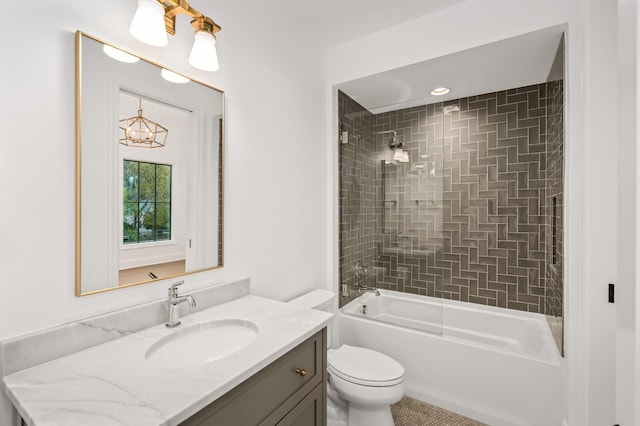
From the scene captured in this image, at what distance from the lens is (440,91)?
8.59 feet

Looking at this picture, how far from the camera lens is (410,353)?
7.47 ft

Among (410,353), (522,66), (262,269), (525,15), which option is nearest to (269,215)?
(262,269)

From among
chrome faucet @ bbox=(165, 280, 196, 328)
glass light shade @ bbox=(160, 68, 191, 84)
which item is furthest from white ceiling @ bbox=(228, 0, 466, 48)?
chrome faucet @ bbox=(165, 280, 196, 328)

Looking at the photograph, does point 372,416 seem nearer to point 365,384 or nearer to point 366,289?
point 365,384

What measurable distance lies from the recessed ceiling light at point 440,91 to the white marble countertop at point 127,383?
2.26 m

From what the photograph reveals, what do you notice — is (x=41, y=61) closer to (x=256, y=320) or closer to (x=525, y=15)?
(x=256, y=320)

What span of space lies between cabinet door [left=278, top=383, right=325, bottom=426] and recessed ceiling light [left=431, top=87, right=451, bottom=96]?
2.34 m

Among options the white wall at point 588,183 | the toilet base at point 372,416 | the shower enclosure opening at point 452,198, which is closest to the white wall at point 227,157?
the shower enclosure opening at point 452,198

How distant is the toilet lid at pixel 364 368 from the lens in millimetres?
1747

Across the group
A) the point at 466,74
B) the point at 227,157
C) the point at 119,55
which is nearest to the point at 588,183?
the point at 466,74

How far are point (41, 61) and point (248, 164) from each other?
0.93 m

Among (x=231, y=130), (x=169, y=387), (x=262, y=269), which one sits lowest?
(x=169, y=387)

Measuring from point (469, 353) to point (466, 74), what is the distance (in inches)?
77.3

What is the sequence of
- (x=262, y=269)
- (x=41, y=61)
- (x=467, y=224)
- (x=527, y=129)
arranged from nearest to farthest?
(x=41, y=61)
(x=262, y=269)
(x=527, y=129)
(x=467, y=224)
